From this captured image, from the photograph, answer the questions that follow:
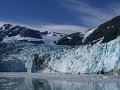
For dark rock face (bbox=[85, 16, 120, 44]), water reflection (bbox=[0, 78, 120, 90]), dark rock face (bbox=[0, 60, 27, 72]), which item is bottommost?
water reflection (bbox=[0, 78, 120, 90])

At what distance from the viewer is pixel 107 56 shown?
41.9 m

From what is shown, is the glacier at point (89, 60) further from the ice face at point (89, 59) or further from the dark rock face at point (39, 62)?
the dark rock face at point (39, 62)

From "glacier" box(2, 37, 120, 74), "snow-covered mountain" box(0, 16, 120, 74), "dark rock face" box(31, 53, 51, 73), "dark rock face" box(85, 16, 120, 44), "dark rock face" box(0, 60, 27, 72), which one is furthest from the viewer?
"dark rock face" box(85, 16, 120, 44)

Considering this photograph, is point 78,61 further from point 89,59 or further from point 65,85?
point 65,85

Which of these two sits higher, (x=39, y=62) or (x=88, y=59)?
(x=88, y=59)

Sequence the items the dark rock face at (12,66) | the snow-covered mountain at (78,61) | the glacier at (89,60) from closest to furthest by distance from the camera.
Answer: the glacier at (89,60), the snow-covered mountain at (78,61), the dark rock face at (12,66)

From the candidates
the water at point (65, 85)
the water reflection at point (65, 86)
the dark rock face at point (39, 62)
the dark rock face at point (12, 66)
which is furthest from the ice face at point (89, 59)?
the water reflection at point (65, 86)

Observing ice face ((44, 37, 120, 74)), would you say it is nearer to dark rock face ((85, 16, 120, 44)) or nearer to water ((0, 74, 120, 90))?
water ((0, 74, 120, 90))

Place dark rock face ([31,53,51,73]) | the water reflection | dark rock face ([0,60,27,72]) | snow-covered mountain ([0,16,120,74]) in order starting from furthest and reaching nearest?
dark rock face ([0,60,27,72])
dark rock face ([31,53,51,73])
snow-covered mountain ([0,16,120,74])
the water reflection

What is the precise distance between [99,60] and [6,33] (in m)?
160

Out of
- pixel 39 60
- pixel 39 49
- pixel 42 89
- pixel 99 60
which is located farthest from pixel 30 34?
pixel 42 89

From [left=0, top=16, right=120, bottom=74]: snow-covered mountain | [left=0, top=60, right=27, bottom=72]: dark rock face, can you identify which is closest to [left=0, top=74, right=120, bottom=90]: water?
[left=0, top=16, right=120, bottom=74]: snow-covered mountain

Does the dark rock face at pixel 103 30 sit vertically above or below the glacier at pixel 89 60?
above

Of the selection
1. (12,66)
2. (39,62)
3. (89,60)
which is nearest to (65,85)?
(89,60)
